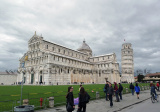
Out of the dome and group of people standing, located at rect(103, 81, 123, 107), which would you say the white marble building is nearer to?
the dome

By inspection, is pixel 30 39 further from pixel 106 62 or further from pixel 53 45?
pixel 106 62

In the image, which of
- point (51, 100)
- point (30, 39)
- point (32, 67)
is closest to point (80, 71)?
point (32, 67)

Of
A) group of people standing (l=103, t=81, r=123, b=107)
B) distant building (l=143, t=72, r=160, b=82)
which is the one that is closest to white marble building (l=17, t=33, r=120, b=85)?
distant building (l=143, t=72, r=160, b=82)

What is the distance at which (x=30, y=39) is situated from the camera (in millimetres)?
55906

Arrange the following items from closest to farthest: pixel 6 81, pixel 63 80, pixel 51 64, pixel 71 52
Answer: pixel 51 64
pixel 63 80
pixel 6 81
pixel 71 52

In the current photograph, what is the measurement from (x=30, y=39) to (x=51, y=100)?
50.8m

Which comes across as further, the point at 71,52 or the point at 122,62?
the point at 122,62

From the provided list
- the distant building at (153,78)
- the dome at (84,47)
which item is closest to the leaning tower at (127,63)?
the distant building at (153,78)

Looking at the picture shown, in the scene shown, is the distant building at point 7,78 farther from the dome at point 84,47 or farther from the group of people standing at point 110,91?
the group of people standing at point 110,91

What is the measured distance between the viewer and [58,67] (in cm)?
4947

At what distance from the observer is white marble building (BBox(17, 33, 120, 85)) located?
4731cm

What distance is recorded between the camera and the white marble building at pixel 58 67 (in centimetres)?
4731

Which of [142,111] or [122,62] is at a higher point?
[122,62]

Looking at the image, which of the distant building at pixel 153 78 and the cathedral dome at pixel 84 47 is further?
the cathedral dome at pixel 84 47
